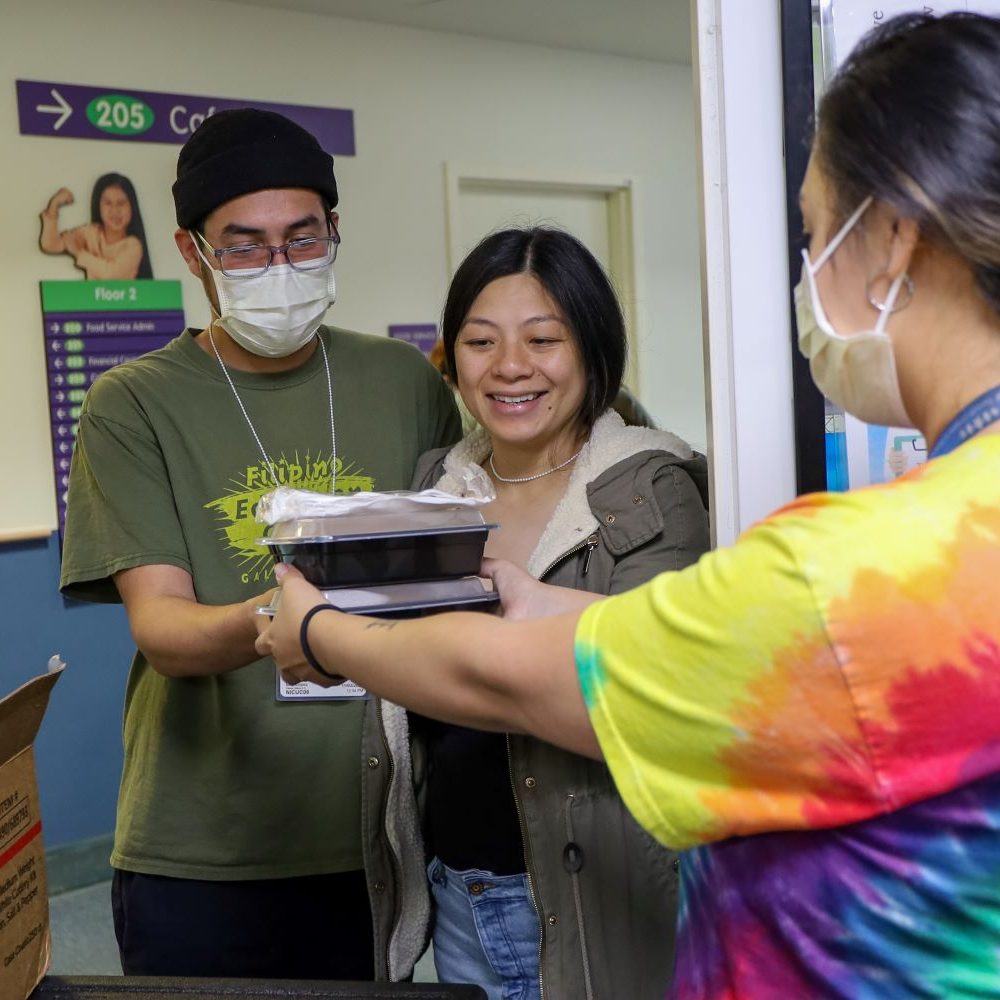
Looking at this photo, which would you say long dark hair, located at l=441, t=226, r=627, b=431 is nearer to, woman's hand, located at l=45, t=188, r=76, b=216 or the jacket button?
the jacket button

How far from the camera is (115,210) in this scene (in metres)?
3.85

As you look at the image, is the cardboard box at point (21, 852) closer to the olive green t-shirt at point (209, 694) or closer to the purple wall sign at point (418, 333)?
the olive green t-shirt at point (209, 694)

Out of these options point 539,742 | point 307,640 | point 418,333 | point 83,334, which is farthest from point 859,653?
point 418,333

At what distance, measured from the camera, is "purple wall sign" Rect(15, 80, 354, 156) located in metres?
3.69

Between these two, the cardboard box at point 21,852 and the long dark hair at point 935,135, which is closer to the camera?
the long dark hair at point 935,135

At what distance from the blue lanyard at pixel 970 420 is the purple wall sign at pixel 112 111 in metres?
3.21

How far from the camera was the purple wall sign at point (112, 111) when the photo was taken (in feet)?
12.1

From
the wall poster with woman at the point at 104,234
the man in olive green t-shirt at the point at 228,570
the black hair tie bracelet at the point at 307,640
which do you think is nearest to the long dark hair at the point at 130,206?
the wall poster with woman at the point at 104,234

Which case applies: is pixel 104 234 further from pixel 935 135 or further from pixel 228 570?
pixel 935 135

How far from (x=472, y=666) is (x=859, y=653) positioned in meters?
0.28

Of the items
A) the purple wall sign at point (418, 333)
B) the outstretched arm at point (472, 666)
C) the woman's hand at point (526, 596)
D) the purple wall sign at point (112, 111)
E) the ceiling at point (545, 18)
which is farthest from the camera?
the purple wall sign at point (418, 333)

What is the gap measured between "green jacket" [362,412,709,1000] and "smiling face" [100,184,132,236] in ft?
9.16

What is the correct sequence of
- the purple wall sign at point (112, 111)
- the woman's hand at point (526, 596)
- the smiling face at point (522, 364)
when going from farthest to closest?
the purple wall sign at point (112, 111) → the smiling face at point (522, 364) → the woman's hand at point (526, 596)

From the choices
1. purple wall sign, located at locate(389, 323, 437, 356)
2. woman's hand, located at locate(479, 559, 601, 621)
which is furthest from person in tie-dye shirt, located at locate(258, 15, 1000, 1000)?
purple wall sign, located at locate(389, 323, 437, 356)
